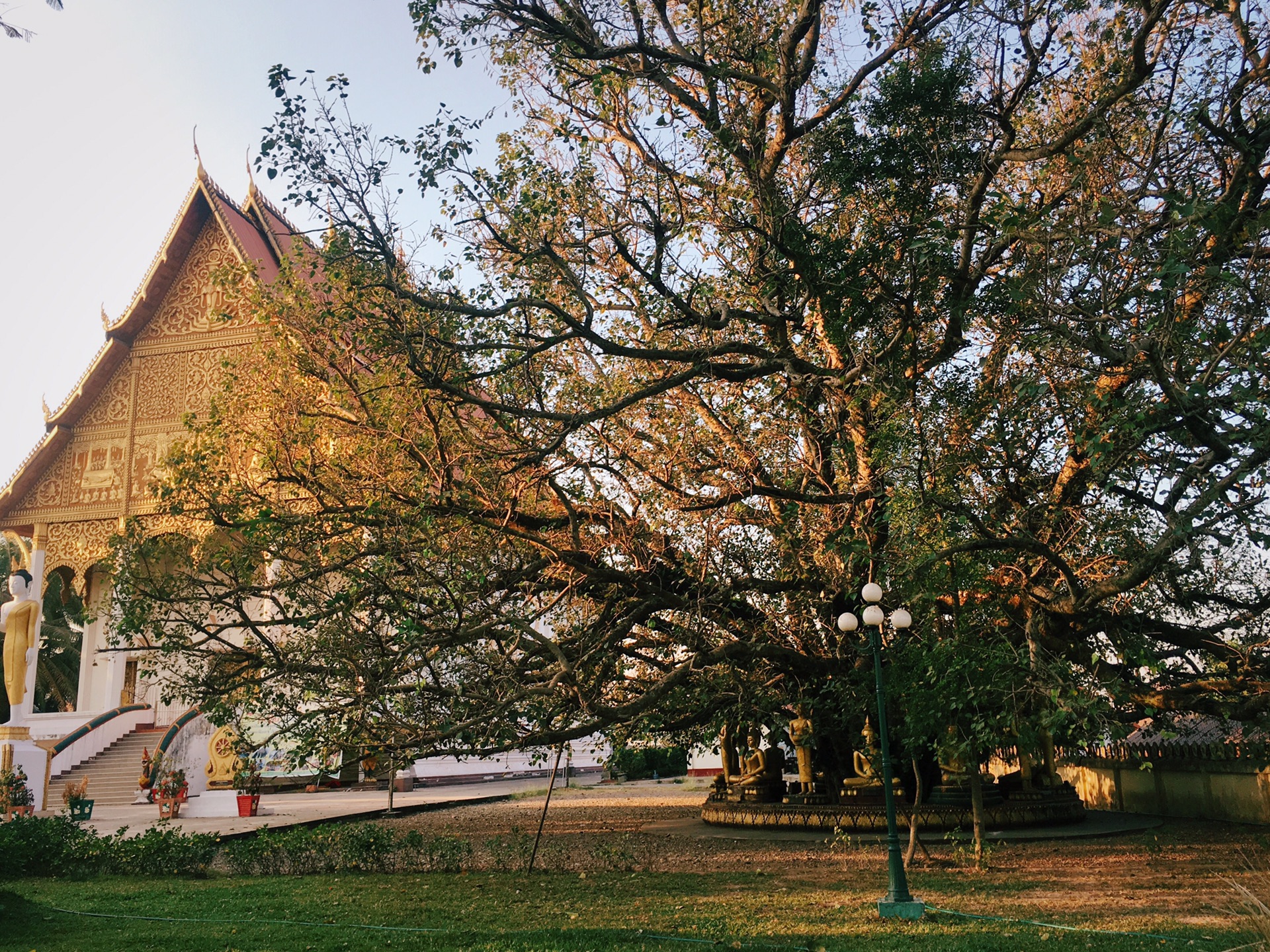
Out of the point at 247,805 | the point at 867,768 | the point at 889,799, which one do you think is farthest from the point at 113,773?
the point at 889,799

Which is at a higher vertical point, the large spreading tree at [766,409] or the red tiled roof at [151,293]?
the red tiled roof at [151,293]

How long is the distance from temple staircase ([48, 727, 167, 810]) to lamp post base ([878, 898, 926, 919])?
820 inches

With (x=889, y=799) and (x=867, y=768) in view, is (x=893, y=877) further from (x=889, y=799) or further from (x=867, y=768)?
(x=867, y=768)

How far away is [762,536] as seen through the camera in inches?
540

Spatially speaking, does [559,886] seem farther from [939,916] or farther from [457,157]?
[457,157]

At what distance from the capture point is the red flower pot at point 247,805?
19.3 meters

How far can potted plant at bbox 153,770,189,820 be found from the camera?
62.2ft

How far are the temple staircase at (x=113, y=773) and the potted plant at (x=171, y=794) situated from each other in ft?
14.3

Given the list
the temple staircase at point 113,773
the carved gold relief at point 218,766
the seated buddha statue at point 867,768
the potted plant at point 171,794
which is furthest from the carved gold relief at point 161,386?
the seated buddha statue at point 867,768

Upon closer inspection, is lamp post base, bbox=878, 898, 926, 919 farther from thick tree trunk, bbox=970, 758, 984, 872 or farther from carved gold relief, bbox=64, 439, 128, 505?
carved gold relief, bbox=64, 439, 128, 505

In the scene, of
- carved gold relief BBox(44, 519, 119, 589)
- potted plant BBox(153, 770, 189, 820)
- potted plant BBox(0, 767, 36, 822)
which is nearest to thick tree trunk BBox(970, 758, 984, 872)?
potted plant BBox(153, 770, 189, 820)

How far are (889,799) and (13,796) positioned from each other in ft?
60.9

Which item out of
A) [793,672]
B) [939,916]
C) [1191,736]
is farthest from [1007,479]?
[1191,736]

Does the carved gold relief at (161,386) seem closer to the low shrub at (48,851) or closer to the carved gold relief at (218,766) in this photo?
the carved gold relief at (218,766)
